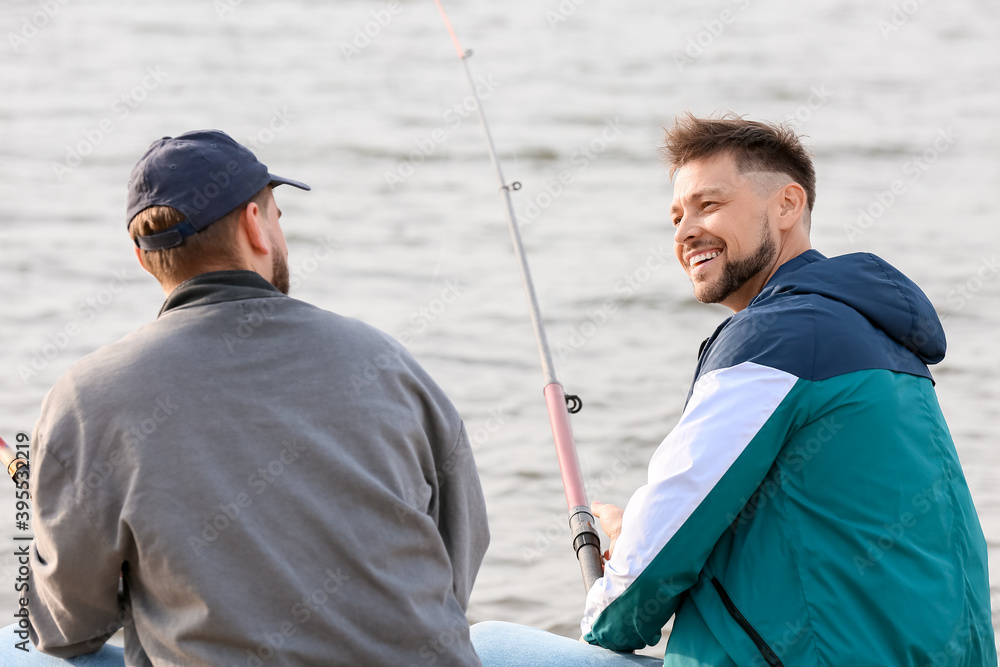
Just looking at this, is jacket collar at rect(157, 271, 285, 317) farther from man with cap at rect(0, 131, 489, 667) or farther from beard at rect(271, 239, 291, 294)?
beard at rect(271, 239, 291, 294)

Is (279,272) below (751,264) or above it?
above

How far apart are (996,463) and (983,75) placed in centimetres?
678

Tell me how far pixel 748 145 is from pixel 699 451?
71cm

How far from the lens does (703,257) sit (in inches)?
85.0

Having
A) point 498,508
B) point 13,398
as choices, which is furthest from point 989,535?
point 13,398

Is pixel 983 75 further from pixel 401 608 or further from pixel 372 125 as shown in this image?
pixel 401 608

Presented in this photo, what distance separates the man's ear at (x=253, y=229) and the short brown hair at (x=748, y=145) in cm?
88

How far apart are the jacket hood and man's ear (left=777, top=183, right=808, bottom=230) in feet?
0.81

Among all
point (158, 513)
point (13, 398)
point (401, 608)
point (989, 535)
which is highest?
point (158, 513)

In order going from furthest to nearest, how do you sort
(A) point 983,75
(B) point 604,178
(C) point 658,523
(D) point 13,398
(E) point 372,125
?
→ 1. (A) point 983,75
2. (E) point 372,125
3. (B) point 604,178
4. (D) point 13,398
5. (C) point 658,523

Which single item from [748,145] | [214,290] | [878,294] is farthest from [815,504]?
[214,290]

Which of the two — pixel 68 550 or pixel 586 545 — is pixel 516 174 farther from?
pixel 68 550

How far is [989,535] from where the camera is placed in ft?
12.6

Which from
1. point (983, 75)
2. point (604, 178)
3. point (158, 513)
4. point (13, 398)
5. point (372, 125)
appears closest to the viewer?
point (158, 513)
